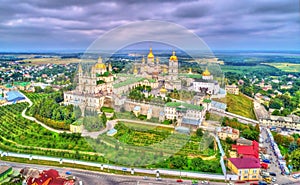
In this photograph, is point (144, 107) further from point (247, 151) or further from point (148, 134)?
point (247, 151)

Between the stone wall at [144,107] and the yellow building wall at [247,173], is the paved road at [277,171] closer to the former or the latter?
the yellow building wall at [247,173]

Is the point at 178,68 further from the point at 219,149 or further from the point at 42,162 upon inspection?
the point at 42,162

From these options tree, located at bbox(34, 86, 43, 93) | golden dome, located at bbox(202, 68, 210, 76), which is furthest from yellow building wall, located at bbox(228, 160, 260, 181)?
tree, located at bbox(34, 86, 43, 93)

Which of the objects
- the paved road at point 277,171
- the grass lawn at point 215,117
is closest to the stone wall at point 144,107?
the grass lawn at point 215,117

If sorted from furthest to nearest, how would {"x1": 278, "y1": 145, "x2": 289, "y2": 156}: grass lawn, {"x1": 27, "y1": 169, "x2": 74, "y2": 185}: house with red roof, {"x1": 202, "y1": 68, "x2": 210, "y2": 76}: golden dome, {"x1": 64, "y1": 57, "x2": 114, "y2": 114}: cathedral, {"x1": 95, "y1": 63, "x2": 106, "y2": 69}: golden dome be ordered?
{"x1": 202, "y1": 68, "x2": 210, "y2": 76}: golden dome < {"x1": 95, "y1": 63, "x2": 106, "y2": 69}: golden dome < {"x1": 64, "y1": 57, "x2": 114, "y2": 114}: cathedral < {"x1": 278, "y1": 145, "x2": 289, "y2": 156}: grass lawn < {"x1": 27, "y1": 169, "x2": 74, "y2": 185}: house with red roof

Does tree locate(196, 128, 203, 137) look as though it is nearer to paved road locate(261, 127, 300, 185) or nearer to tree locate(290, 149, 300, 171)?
paved road locate(261, 127, 300, 185)
